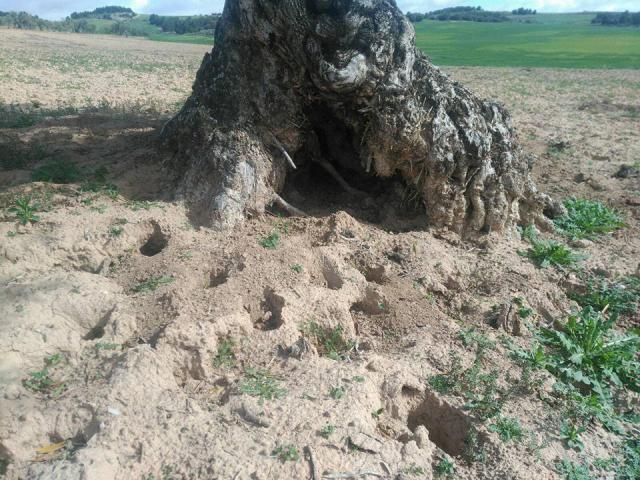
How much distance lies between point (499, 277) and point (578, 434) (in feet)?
5.42

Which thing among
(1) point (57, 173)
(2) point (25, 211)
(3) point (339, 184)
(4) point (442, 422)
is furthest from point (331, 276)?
(1) point (57, 173)

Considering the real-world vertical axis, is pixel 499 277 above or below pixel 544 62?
below

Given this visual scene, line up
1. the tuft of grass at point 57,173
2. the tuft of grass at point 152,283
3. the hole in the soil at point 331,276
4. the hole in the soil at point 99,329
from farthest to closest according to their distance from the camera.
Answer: the tuft of grass at point 57,173 < the hole in the soil at point 331,276 < the tuft of grass at point 152,283 < the hole in the soil at point 99,329

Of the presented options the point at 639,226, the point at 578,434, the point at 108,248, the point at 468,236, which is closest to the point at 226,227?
the point at 108,248

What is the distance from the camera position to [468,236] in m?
5.25

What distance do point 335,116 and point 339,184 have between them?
35.4 inches

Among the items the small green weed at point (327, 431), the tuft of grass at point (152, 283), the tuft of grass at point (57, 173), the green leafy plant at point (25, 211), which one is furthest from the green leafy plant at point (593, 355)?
the tuft of grass at point (57, 173)

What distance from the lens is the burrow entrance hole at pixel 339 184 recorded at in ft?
17.6

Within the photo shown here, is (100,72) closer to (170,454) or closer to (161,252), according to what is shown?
(161,252)

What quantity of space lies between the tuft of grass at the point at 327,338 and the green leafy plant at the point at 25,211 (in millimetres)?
2500

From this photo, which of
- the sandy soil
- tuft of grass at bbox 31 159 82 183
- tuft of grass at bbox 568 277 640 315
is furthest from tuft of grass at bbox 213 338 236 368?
tuft of grass at bbox 568 277 640 315

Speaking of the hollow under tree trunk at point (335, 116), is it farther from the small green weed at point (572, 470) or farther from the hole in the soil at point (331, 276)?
the small green weed at point (572, 470)

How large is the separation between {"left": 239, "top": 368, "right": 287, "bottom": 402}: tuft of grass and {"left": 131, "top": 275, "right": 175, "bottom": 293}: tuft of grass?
1.03 metres

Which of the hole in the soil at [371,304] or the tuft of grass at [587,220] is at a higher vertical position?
the tuft of grass at [587,220]
